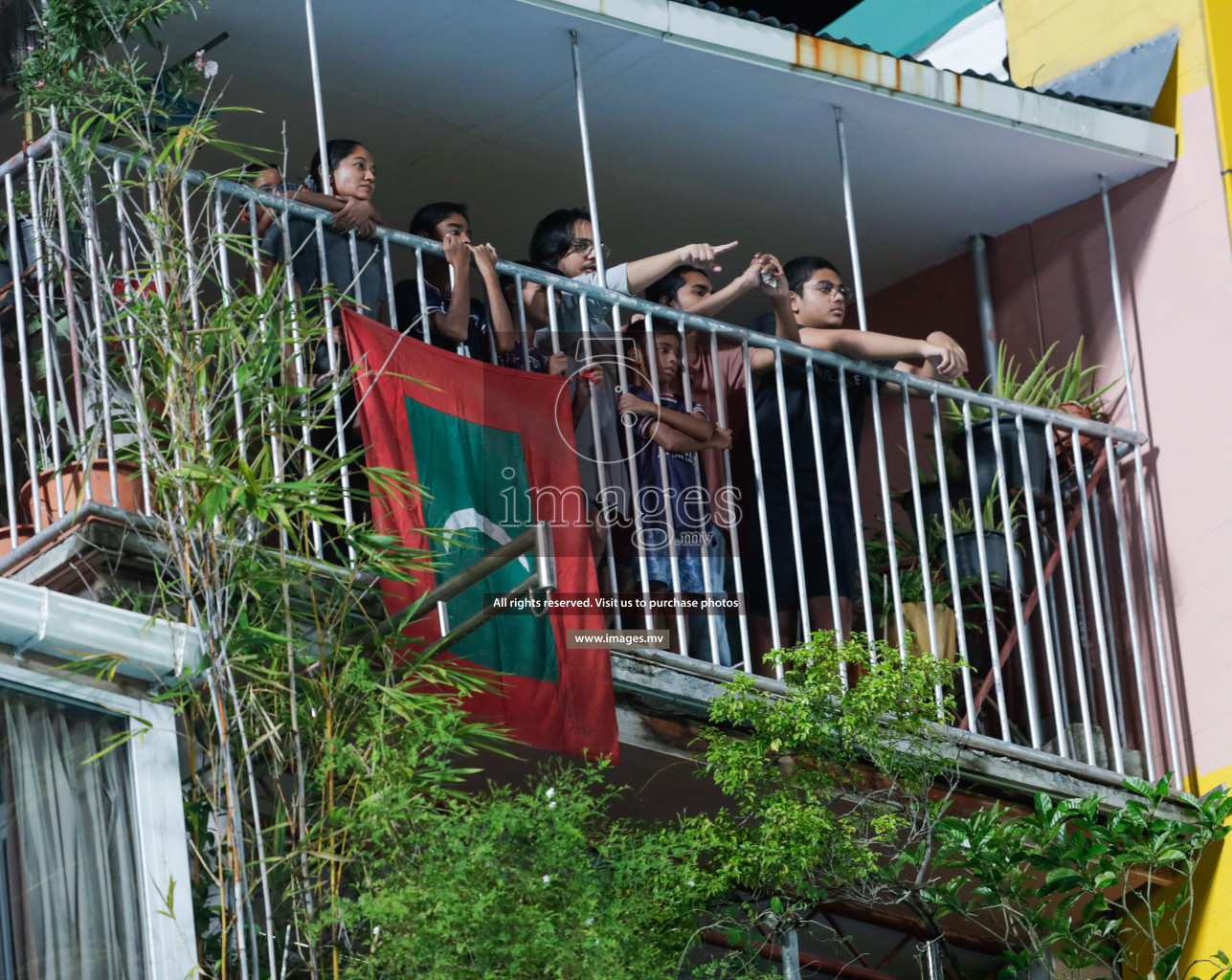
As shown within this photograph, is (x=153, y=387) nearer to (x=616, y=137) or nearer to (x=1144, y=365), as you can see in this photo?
(x=616, y=137)

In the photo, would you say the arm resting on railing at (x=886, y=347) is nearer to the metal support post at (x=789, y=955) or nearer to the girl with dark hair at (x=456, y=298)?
the girl with dark hair at (x=456, y=298)

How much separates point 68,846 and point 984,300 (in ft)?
17.8

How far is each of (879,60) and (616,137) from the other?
1.09m

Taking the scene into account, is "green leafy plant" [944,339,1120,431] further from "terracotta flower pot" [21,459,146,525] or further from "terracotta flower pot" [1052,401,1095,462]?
"terracotta flower pot" [21,459,146,525]

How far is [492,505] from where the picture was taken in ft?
20.5

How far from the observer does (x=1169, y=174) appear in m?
8.43

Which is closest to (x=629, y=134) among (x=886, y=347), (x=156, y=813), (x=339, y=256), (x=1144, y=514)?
(x=886, y=347)

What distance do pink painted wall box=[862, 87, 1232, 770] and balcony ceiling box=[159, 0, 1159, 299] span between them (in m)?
0.22

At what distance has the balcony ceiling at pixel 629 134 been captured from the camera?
745 cm

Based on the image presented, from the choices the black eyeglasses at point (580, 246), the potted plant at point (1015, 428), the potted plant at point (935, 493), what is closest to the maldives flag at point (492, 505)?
the black eyeglasses at point (580, 246)

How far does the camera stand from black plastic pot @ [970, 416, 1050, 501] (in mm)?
7902

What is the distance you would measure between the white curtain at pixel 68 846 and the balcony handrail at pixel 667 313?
163 cm

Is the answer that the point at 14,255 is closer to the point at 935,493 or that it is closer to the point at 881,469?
the point at 881,469

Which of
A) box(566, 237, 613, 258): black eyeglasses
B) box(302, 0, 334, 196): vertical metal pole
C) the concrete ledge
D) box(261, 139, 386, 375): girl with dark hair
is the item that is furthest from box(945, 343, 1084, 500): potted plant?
box(302, 0, 334, 196): vertical metal pole
